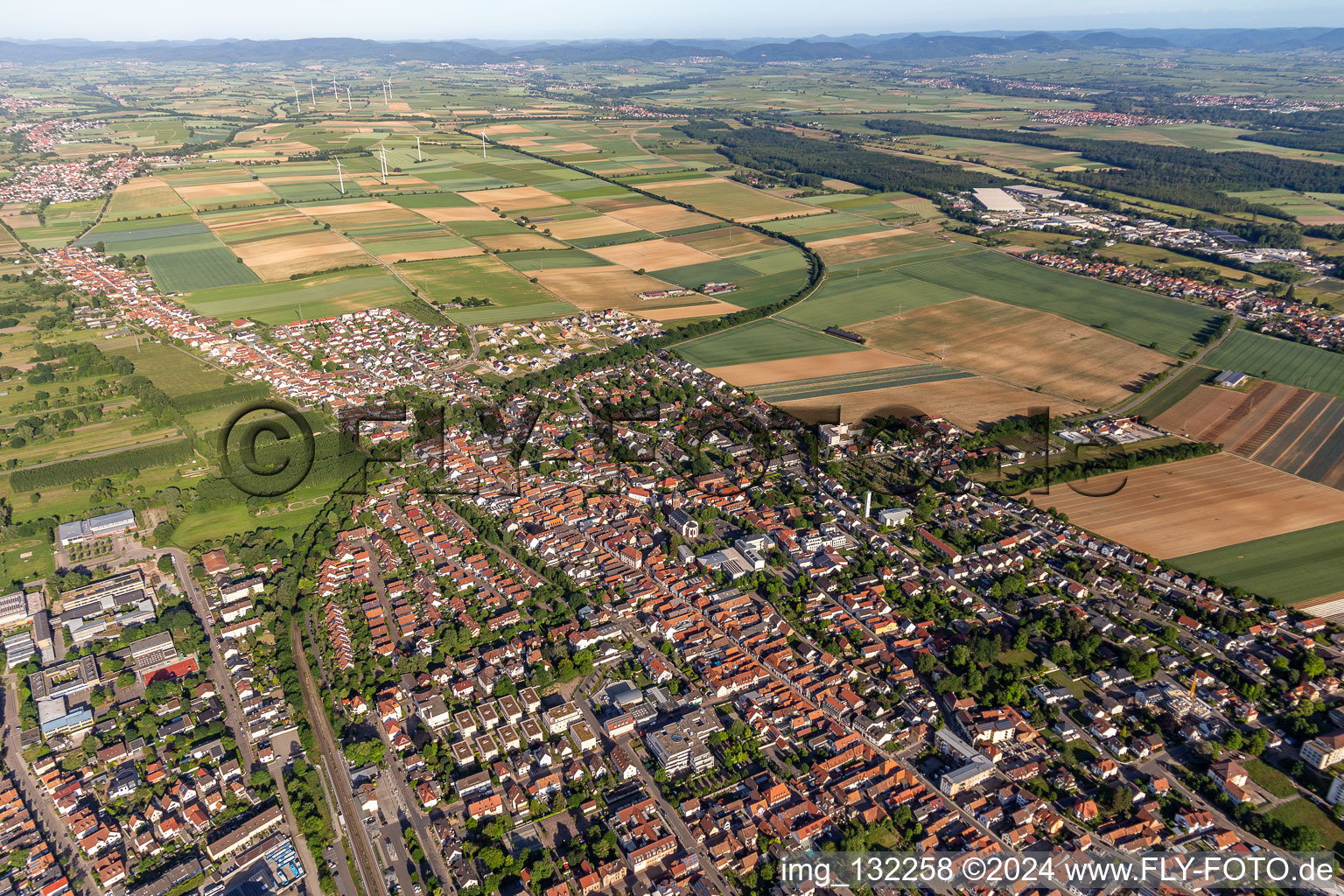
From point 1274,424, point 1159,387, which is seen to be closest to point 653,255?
point 1159,387

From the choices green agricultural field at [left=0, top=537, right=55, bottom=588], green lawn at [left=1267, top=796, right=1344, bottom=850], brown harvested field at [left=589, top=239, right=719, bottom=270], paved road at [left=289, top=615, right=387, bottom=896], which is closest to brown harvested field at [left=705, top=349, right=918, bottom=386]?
brown harvested field at [left=589, top=239, right=719, bottom=270]

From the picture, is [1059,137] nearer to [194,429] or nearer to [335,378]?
[335,378]

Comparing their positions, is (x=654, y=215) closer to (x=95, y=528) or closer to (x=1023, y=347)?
(x=1023, y=347)

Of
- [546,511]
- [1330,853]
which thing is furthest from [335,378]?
[1330,853]

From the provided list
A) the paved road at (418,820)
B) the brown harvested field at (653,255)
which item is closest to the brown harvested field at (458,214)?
the brown harvested field at (653,255)

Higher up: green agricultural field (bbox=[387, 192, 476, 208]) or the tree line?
the tree line

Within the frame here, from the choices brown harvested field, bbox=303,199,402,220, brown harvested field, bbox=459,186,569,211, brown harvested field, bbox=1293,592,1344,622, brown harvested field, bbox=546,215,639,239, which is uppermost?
brown harvested field, bbox=459,186,569,211

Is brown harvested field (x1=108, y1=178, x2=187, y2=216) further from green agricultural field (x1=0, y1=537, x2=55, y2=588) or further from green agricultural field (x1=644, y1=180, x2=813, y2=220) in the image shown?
green agricultural field (x1=0, y1=537, x2=55, y2=588)

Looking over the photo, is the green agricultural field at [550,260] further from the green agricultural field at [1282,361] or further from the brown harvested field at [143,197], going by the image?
the green agricultural field at [1282,361]
